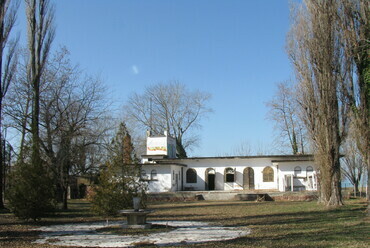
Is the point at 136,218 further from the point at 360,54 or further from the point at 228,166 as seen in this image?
the point at 228,166

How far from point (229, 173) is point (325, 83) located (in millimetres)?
19664

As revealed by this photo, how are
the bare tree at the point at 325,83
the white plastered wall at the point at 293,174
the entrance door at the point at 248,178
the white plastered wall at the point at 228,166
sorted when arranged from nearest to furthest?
the bare tree at the point at 325,83, the white plastered wall at the point at 293,174, the white plastered wall at the point at 228,166, the entrance door at the point at 248,178

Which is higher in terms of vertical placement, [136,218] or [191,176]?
[191,176]

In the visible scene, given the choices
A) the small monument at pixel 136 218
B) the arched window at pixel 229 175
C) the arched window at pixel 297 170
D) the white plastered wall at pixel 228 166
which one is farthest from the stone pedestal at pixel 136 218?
the arched window at pixel 229 175

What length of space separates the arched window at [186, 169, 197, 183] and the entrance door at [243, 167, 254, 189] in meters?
4.78

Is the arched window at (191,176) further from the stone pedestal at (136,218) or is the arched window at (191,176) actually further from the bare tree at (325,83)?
the stone pedestal at (136,218)

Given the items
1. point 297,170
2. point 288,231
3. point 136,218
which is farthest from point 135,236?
point 297,170

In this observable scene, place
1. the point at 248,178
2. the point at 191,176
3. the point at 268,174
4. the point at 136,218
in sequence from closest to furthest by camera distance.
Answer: the point at 136,218 < the point at 268,174 < the point at 248,178 < the point at 191,176

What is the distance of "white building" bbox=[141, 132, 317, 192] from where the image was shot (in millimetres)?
34781

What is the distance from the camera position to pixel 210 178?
39.1m

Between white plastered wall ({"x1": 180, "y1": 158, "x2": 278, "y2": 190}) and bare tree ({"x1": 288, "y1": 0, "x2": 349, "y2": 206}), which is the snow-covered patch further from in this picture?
white plastered wall ({"x1": 180, "y1": 158, "x2": 278, "y2": 190})

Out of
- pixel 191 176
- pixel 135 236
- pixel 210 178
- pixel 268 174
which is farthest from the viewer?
pixel 191 176

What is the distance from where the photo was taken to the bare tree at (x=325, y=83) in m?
20.0

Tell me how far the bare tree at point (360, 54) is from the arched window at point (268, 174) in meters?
19.5
